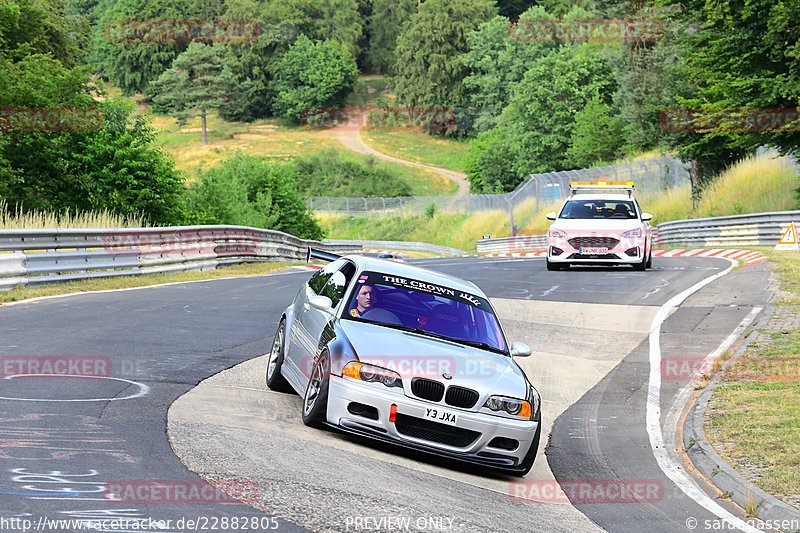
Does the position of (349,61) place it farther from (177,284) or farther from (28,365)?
(28,365)

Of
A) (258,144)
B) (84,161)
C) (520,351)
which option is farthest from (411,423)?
(258,144)

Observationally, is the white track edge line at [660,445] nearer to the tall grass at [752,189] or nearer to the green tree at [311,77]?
the tall grass at [752,189]

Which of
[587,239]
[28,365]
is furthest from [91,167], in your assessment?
[28,365]

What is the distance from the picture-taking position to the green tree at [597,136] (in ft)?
238

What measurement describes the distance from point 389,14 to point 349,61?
21.6 m

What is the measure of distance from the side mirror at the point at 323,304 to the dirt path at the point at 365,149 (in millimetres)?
102910

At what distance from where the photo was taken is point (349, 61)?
502 feet

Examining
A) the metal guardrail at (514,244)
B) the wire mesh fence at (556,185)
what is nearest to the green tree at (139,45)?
the wire mesh fence at (556,185)

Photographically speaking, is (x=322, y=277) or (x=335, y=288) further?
(x=322, y=277)

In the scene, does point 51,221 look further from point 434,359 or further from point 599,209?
point 434,359

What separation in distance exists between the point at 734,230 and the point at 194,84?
111370mm

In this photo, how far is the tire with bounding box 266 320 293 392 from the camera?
387 inches

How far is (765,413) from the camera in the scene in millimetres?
9672

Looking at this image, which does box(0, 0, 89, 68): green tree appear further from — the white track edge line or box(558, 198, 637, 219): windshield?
the white track edge line
